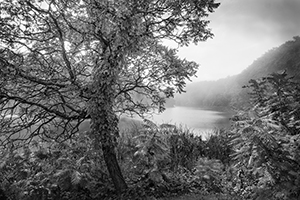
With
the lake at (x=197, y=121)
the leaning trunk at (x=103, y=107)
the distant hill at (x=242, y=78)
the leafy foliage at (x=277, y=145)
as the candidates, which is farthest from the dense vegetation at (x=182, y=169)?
the distant hill at (x=242, y=78)

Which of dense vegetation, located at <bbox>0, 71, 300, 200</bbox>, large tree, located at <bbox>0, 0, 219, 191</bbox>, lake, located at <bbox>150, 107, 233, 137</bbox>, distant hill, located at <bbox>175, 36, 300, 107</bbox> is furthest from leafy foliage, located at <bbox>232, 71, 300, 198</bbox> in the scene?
distant hill, located at <bbox>175, 36, 300, 107</bbox>

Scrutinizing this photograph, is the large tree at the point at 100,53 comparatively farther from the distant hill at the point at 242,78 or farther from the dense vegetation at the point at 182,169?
the distant hill at the point at 242,78

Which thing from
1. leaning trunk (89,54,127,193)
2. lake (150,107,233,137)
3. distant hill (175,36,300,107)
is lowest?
lake (150,107,233,137)

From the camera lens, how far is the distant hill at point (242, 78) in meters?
81.4

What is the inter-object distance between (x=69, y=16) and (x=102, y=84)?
159cm

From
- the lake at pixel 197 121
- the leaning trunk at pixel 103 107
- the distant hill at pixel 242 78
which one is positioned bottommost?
the lake at pixel 197 121

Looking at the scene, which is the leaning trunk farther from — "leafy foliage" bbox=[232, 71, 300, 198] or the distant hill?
the distant hill

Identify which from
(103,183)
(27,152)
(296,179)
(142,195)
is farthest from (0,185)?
(296,179)

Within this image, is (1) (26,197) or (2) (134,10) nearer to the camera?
(2) (134,10)

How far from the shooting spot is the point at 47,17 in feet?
12.2

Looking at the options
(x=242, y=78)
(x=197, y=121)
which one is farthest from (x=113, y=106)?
(x=242, y=78)

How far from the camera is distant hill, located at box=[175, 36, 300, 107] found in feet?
267

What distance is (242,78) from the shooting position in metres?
99.9

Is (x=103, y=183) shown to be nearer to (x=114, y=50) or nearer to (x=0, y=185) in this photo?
(x=0, y=185)
